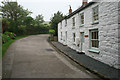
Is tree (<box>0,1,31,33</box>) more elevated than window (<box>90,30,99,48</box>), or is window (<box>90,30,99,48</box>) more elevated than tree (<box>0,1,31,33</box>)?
tree (<box>0,1,31,33</box>)

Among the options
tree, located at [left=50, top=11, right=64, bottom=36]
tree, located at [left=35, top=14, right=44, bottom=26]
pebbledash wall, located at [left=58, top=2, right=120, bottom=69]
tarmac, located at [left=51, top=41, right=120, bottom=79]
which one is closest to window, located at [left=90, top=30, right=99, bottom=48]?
pebbledash wall, located at [left=58, top=2, right=120, bottom=69]

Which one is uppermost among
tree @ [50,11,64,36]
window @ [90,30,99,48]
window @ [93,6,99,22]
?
tree @ [50,11,64,36]

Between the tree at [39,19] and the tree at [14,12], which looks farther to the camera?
the tree at [39,19]

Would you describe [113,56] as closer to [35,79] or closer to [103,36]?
[103,36]

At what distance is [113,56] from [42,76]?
448 cm

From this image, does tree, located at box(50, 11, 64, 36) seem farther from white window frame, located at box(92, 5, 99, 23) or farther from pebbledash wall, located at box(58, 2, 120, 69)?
white window frame, located at box(92, 5, 99, 23)

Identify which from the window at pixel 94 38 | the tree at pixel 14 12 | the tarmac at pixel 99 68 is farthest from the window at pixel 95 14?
the tree at pixel 14 12

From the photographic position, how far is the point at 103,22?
7562 mm

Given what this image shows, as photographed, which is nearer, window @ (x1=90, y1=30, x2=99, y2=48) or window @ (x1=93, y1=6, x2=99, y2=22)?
window @ (x1=93, y1=6, x2=99, y2=22)

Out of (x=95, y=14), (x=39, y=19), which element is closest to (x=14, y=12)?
(x=39, y=19)

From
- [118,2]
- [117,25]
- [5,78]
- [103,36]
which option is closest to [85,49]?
[103,36]

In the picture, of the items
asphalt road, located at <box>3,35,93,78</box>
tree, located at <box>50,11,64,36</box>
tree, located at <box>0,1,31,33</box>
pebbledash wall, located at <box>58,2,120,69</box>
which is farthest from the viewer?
tree, located at <box>0,1,31,33</box>

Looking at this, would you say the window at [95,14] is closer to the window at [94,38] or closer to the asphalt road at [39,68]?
the window at [94,38]

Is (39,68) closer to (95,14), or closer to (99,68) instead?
(99,68)
